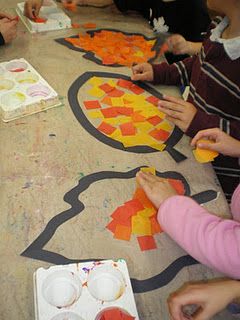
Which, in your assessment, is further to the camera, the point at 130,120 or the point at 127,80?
the point at 127,80

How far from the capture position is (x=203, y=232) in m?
0.70

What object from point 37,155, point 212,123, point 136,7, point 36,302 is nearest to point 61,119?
point 37,155

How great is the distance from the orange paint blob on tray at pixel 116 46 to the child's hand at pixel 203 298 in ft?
2.75

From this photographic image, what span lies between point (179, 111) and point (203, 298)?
53 centimetres

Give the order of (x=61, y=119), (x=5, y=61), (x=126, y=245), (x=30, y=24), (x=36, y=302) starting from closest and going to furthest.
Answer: (x=36, y=302) < (x=126, y=245) < (x=61, y=119) < (x=5, y=61) < (x=30, y=24)

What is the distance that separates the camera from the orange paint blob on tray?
128 centimetres

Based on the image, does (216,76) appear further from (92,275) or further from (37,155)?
(92,275)

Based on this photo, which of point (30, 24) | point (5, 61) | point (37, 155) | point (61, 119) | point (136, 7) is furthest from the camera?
point (136, 7)

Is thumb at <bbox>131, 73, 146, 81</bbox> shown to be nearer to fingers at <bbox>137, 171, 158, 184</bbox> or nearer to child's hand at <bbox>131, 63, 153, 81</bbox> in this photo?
child's hand at <bbox>131, 63, 153, 81</bbox>

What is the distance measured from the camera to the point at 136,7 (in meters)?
1.54

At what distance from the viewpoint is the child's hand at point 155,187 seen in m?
0.80

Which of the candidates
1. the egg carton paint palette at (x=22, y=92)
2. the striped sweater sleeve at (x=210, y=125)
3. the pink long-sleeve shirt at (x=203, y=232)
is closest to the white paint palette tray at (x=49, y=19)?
the egg carton paint palette at (x=22, y=92)

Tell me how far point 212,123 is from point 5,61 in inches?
26.8

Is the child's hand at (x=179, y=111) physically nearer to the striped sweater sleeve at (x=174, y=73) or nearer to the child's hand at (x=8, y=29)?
the striped sweater sleeve at (x=174, y=73)
